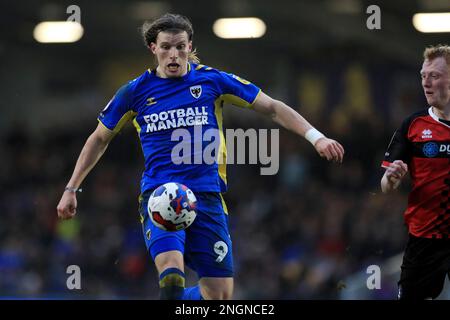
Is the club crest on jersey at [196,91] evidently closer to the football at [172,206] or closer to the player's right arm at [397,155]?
the football at [172,206]

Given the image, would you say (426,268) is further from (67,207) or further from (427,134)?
(67,207)

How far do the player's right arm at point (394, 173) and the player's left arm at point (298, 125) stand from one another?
36 cm

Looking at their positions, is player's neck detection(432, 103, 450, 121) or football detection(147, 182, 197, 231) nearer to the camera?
football detection(147, 182, 197, 231)

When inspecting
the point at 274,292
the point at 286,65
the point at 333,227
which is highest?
the point at 286,65

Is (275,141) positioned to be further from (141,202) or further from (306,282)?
(306,282)

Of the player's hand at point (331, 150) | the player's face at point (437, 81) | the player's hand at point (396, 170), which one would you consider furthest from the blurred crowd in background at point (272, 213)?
the player's hand at point (331, 150)

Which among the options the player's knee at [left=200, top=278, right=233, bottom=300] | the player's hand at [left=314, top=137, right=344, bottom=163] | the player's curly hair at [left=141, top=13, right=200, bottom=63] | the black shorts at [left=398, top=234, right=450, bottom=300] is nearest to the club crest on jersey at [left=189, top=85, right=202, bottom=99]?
the player's curly hair at [left=141, top=13, right=200, bottom=63]

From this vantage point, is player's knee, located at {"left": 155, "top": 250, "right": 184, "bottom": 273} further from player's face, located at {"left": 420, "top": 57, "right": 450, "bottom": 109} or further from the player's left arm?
player's face, located at {"left": 420, "top": 57, "right": 450, "bottom": 109}

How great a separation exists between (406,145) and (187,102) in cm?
143

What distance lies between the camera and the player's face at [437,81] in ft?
20.8

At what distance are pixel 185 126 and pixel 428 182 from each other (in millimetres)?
1574

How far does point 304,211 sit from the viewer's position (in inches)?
535

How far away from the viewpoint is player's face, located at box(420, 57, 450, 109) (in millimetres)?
6328
